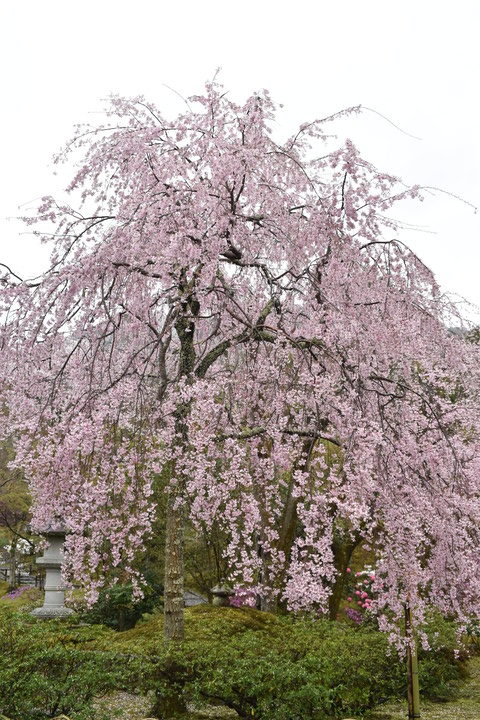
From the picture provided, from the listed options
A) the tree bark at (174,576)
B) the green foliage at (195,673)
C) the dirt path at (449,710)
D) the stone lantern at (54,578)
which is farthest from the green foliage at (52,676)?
the stone lantern at (54,578)

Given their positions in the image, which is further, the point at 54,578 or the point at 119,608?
the point at 119,608

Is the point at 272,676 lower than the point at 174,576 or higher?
lower

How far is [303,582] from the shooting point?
5488 millimetres

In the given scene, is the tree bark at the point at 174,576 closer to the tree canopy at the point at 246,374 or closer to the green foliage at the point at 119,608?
the tree canopy at the point at 246,374

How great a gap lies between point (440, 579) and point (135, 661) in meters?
3.13

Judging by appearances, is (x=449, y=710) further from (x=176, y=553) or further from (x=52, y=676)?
(x=52, y=676)

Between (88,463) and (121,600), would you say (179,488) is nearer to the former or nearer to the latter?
(88,463)

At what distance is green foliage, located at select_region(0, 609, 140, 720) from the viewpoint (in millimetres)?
5168

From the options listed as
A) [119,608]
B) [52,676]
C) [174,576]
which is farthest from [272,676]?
[119,608]

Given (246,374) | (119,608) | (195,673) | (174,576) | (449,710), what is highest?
(246,374)

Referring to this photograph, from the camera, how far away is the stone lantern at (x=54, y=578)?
412 inches

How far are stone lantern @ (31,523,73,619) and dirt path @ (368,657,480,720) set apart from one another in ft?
18.1

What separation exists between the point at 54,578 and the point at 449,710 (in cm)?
672

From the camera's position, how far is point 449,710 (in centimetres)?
797
